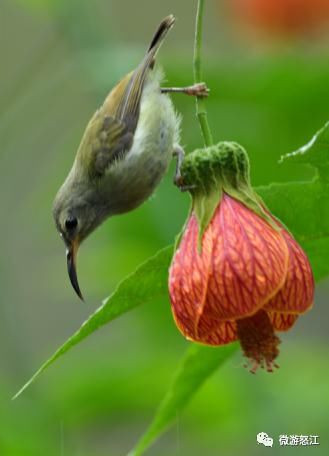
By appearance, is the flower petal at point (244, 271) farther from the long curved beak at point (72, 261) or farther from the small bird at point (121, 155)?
the small bird at point (121, 155)

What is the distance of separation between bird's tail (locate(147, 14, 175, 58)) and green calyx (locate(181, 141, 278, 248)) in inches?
62.4

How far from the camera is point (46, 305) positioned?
1042cm

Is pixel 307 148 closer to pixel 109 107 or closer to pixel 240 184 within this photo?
pixel 240 184

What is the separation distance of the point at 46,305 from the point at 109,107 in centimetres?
488

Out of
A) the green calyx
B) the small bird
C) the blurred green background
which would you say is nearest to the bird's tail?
the small bird

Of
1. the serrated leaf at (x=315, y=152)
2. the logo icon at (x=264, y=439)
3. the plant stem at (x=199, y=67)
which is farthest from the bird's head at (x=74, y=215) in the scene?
the serrated leaf at (x=315, y=152)

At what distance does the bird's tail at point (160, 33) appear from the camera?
505cm

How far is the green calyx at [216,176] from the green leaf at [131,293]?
236 mm

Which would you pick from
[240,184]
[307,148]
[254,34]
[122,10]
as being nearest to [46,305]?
[122,10]

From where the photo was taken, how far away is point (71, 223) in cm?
562

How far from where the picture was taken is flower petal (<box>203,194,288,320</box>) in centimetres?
291

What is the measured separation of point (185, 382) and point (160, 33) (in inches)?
87.7

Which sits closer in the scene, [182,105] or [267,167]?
[267,167]

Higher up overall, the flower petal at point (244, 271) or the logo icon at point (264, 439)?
the flower petal at point (244, 271)
